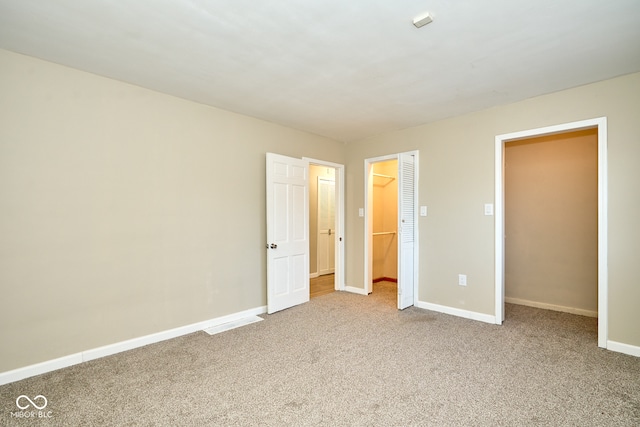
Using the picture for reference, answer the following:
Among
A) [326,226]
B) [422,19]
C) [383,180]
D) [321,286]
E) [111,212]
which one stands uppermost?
[422,19]

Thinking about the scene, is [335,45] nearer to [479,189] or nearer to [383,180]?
[479,189]

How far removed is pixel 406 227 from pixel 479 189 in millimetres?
1000

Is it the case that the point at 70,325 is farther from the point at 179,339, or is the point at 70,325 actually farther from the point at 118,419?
the point at 118,419

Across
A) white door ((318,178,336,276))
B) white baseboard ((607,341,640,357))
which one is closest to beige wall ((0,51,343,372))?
white door ((318,178,336,276))

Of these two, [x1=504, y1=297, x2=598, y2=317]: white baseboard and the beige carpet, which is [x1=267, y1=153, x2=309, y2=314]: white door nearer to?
the beige carpet

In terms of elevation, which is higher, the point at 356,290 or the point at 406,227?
the point at 406,227

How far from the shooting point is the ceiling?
1.91 m

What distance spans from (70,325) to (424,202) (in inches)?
159

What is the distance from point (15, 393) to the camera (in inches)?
87.3

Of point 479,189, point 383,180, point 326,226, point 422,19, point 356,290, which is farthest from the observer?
point 326,226

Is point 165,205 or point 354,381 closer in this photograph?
point 354,381

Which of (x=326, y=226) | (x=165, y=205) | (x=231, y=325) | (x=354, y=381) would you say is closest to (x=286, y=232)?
(x=231, y=325)

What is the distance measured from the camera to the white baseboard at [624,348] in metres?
2.74

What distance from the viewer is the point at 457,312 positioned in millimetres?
3916
